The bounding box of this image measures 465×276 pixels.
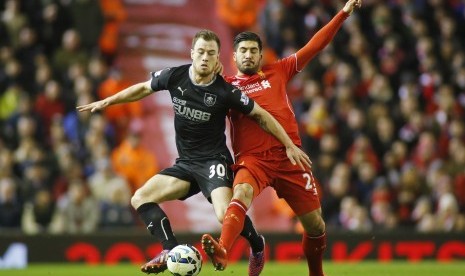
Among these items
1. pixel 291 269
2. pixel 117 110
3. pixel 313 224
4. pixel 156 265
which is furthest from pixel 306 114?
pixel 156 265

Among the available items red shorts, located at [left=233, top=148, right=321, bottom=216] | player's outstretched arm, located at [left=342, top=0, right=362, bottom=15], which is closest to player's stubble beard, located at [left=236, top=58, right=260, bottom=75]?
red shorts, located at [left=233, top=148, right=321, bottom=216]

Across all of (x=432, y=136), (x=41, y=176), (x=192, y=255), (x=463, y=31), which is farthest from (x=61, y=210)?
(x=463, y=31)

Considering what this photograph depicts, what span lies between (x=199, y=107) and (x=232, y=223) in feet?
3.72

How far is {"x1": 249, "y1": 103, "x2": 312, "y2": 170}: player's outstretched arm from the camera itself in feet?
32.0

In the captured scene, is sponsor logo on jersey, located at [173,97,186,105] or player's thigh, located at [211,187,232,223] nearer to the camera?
player's thigh, located at [211,187,232,223]

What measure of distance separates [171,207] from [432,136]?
417cm

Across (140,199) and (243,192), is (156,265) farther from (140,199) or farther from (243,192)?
(243,192)

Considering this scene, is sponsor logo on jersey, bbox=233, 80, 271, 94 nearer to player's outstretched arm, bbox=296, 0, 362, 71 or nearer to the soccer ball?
player's outstretched arm, bbox=296, 0, 362, 71

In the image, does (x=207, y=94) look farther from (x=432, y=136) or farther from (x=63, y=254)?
(x=432, y=136)

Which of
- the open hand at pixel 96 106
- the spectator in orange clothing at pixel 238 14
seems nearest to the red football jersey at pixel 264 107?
the open hand at pixel 96 106

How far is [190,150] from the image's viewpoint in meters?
10.0

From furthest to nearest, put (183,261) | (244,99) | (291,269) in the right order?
1. (291,269)
2. (244,99)
3. (183,261)

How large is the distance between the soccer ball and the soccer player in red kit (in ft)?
2.87

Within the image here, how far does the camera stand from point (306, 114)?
59.5 ft
